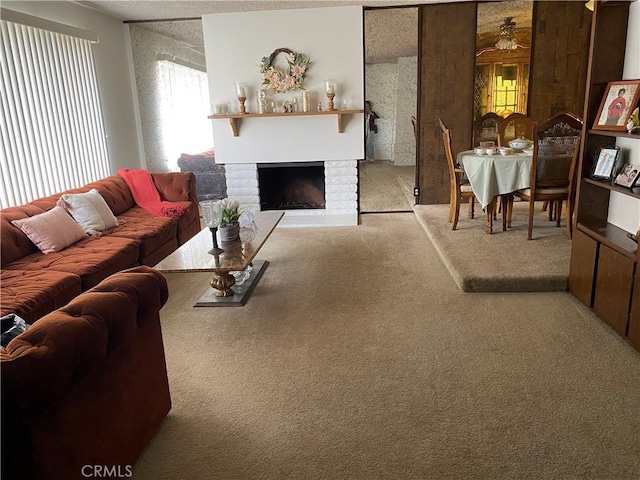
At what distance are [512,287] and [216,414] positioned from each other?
7.60 feet

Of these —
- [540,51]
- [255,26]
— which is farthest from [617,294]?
[255,26]

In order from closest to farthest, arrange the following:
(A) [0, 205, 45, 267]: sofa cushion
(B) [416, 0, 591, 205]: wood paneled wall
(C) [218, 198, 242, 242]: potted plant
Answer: (A) [0, 205, 45, 267]: sofa cushion, (C) [218, 198, 242, 242]: potted plant, (B) [416, 0, 591, 205]: wood paneled wall

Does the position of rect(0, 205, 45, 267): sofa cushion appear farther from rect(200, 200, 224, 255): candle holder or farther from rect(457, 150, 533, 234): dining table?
rect(457, 150, 533, 234): dining table

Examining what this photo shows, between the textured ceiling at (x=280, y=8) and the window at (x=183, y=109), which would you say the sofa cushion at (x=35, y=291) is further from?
the window at (x=183, y=109)

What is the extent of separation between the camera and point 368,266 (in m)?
4.29

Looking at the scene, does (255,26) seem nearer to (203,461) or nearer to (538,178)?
(538,178)

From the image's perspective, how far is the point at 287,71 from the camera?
568 cm

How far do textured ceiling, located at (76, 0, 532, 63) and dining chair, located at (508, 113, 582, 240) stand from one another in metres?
2.18

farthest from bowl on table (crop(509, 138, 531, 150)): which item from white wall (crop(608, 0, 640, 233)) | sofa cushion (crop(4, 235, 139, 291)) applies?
sofa cushion (crop(4, 235, 139, 291))

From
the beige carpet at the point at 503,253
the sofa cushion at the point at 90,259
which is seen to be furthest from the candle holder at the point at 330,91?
the sofa cushion at the point at 90,259

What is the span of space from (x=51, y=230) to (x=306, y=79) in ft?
10.8

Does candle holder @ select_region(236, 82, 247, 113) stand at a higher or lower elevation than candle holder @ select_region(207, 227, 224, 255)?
higher

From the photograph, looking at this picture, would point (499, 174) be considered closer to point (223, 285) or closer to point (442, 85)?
point (442, 85)

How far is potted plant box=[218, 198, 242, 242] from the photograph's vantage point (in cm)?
353
